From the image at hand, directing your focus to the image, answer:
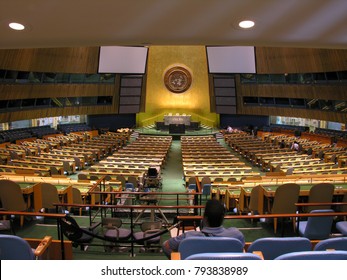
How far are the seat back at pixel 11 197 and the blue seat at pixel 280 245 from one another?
5314mm

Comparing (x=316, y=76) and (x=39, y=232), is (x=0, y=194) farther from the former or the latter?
(x=316, y=76)

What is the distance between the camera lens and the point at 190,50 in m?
37.1

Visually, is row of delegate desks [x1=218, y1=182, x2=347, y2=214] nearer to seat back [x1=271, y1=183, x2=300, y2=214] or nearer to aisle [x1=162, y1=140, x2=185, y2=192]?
seat back [x1=271, y1=183, x2=300, y2=214]

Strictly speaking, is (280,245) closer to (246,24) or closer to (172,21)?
(246,24)

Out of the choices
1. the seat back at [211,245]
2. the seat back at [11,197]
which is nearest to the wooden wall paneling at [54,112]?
the seat back at [11,197]

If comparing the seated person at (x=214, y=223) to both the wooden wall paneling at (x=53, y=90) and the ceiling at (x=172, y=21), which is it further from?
A: the wooden wall paneling at (x=53, y=90)

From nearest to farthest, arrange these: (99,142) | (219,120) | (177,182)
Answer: (177,182)
(99,142)
(219,120)

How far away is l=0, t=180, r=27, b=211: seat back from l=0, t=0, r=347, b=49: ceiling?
3019mm

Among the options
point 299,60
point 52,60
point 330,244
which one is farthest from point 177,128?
point 330,244

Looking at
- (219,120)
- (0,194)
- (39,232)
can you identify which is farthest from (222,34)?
(219,120)

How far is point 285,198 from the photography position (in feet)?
21.4

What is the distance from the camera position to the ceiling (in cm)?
338

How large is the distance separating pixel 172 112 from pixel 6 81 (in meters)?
19.1

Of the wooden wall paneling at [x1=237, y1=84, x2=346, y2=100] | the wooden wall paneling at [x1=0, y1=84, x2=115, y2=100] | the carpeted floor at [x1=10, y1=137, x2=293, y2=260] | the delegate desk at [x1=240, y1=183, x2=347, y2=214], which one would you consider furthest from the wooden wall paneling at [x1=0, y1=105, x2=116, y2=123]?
the delegate desk at [x1=240, y1=183, x2=347, y2=214]
